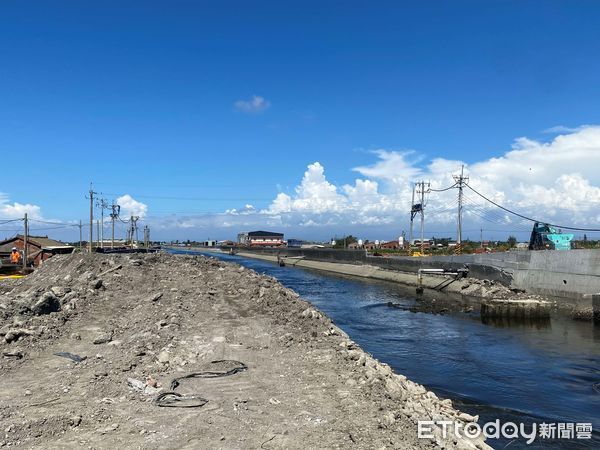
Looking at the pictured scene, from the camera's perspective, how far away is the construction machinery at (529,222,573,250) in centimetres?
4547

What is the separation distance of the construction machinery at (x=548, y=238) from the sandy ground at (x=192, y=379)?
36.2 m

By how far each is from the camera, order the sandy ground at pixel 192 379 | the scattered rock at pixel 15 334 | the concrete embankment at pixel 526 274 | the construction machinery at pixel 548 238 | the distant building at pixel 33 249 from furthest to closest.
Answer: the distant building at pixel 33 249
the construction machinery at pixel 548 238
the concrete embankment at pixel 526 274
the scattered rock at pixel 15 334
the sandy ground at pixel 192 379

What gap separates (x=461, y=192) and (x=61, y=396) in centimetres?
5976

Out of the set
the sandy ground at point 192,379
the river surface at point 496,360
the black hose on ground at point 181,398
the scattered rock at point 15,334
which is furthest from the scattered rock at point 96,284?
the river surface at point 496,360

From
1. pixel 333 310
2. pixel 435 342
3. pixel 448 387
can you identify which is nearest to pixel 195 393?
pixel 448 387

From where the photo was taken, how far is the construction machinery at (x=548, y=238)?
45.5 metres

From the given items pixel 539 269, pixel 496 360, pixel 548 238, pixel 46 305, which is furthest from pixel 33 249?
pixel 548 238

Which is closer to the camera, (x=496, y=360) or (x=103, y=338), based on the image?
(x=103, y=338)

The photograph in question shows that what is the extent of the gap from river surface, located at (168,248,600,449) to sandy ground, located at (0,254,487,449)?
4.34m

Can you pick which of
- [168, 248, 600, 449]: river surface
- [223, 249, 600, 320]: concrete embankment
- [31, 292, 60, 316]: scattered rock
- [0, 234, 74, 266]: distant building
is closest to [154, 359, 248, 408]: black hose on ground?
[168, 248, 600, 449]: river surface

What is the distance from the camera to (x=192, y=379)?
1009 centimetres

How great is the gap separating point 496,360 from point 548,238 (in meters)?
30.0

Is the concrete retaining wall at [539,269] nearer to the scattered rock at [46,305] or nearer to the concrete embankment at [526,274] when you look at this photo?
the concrete embankment at [526,274]

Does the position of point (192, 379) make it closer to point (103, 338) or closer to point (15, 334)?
point (103, 338)
